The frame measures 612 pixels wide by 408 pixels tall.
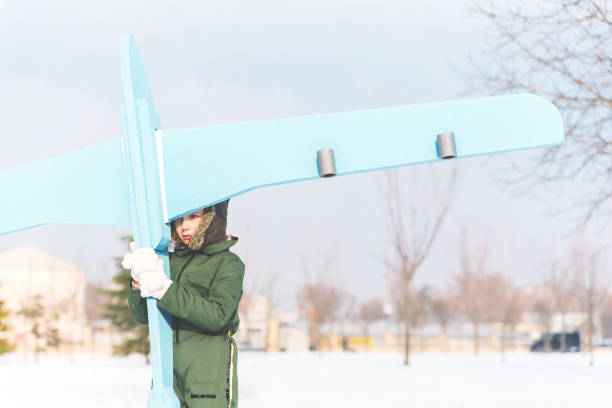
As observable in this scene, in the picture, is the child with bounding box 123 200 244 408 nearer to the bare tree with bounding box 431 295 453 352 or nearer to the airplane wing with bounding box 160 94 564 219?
the airplane wing with bounding box 160 94 564 219

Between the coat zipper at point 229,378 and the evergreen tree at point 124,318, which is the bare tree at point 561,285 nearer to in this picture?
the evergreen tree at point 124,318

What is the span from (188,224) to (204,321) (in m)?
0.39

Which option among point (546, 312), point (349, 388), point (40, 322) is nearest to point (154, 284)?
point (349, 388)

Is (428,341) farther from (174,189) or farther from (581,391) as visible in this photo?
(174,189)

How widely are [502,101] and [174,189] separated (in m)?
1.14

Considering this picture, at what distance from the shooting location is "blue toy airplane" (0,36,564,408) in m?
2.34

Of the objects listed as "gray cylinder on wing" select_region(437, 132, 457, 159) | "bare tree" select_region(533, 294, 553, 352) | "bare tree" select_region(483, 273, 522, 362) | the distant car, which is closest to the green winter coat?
"gray cylinder on wing" select_region(437, 132, 457, 159)

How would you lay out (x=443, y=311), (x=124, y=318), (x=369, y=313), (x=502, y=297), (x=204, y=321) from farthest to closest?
(x=369, y=313) < (x=443, y=311) < (x=502, y=297) < (x=124, y=318) < (x=204, y=321)

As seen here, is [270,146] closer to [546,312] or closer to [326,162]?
[326,162]

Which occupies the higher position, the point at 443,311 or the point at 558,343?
the point at 443,311

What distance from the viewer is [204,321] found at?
2.42 m

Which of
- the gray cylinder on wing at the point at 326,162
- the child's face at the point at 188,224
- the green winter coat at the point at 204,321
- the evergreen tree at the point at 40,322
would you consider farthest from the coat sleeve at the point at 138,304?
the evergreen tree at the point at 40,322

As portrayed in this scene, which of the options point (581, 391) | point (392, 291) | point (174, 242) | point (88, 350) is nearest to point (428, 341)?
point (392, 291)

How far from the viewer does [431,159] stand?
235cm
